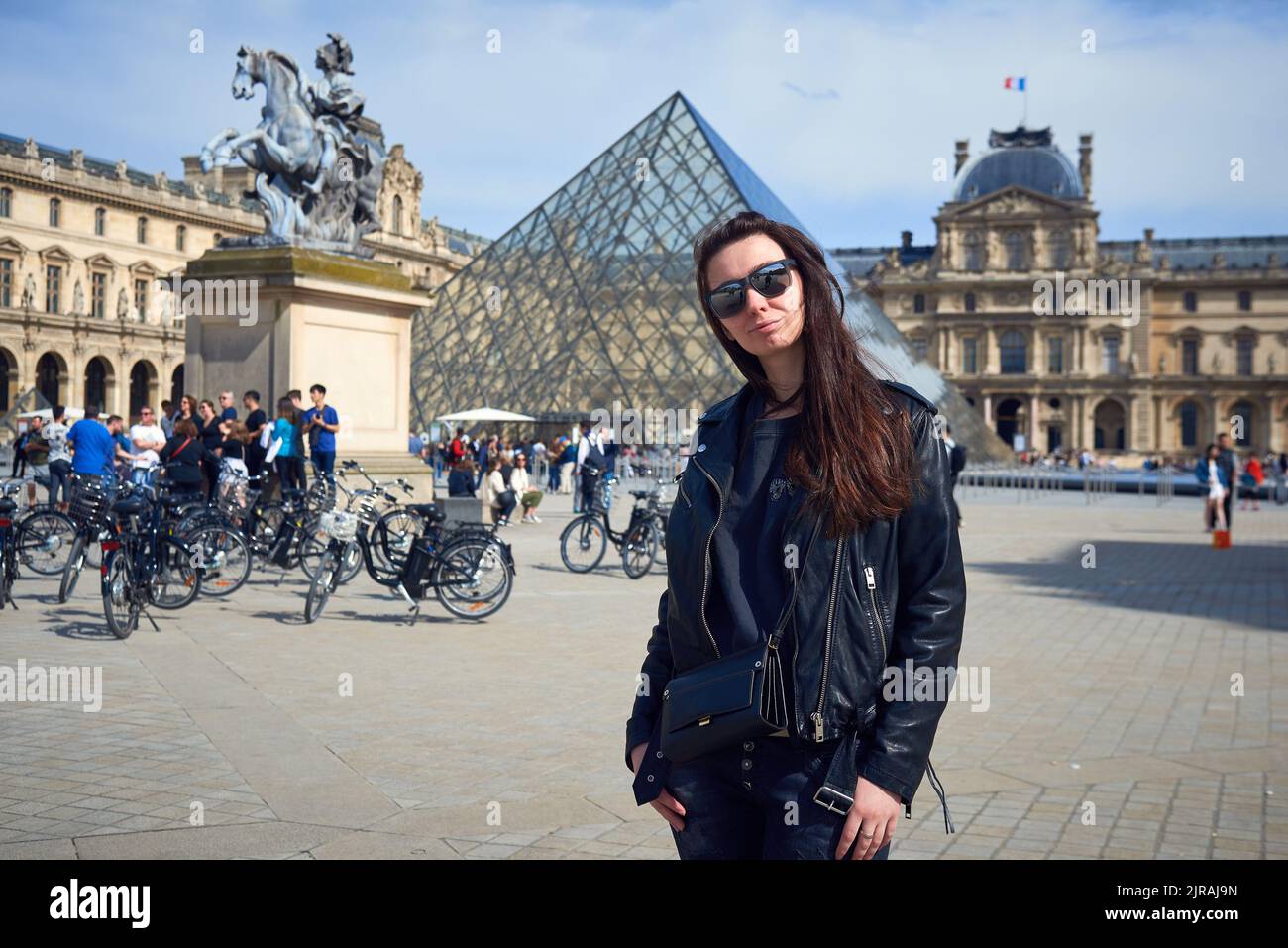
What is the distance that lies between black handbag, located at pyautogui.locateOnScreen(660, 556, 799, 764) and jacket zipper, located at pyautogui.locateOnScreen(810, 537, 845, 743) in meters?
0.05

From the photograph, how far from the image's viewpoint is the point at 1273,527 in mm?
21016

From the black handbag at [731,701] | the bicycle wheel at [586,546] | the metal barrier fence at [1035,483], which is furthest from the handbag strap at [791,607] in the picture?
the metal barrier fence at [1035,483]

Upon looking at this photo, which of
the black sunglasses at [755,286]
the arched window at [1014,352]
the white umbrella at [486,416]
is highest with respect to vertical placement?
the arched window at [1014,352]

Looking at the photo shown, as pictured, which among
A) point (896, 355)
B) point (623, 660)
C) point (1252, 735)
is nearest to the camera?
point (1252, 735)

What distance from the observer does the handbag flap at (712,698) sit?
1.92m

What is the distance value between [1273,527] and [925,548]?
21.5 metres

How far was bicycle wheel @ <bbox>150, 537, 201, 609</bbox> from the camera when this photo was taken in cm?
841

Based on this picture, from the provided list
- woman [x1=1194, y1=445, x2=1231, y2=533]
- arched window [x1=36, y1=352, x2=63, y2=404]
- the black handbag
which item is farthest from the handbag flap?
arched window [x1=36, y1=352, x2=63, y2=404]

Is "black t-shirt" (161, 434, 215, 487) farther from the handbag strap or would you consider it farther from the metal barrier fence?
the metal barrier fence

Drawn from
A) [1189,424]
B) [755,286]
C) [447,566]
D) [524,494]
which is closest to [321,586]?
[447,566]

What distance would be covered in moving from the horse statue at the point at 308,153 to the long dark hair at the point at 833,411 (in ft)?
35.0

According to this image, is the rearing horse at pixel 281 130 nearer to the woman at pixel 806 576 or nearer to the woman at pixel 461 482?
the woman at pixel 461 482
